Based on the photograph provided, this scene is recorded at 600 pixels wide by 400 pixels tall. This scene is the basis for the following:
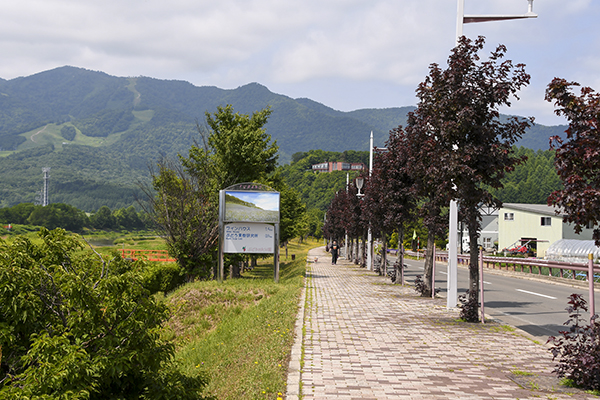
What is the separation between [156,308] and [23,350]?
1.12 meters

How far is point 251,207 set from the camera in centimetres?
2106

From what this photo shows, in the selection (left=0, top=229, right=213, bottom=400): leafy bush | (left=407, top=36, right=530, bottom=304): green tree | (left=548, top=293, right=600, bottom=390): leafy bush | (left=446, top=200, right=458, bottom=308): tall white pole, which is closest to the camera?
(left=0, top=229, right=213, bottom=400): leafy bush

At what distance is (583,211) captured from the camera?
6617 mm

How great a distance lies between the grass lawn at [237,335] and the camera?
676cm

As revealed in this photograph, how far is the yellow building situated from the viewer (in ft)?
189

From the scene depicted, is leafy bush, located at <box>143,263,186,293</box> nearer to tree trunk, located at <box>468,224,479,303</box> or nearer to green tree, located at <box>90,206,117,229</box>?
tree trunk, located at <box>468,224,479,303</box>

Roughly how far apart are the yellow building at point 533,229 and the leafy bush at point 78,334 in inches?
2236

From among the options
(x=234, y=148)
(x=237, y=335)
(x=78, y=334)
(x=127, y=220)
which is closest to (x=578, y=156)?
(x=78, y=334)

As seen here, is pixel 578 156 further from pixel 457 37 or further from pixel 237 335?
pixel 237 335

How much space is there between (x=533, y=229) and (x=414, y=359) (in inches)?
2422

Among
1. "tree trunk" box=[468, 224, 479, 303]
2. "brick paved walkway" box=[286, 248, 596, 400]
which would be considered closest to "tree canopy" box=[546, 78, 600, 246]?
"brick paved walkway" box=[286, 248, 596, 400]

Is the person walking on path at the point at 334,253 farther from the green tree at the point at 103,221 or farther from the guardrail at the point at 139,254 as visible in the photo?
the green tree at the point at 103,221

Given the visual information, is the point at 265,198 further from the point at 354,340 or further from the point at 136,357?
the point at 136,357

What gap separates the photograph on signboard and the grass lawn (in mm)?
2738
